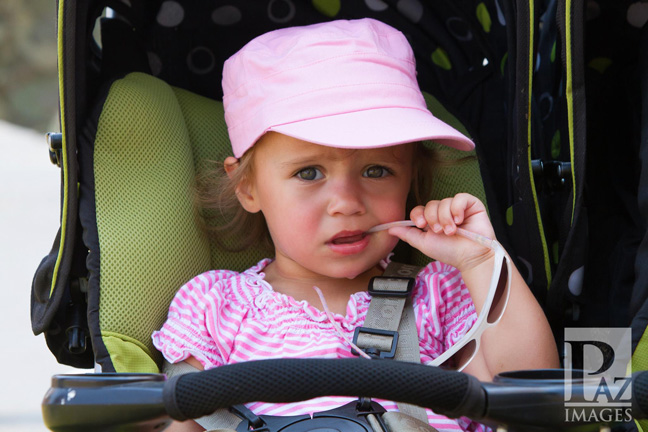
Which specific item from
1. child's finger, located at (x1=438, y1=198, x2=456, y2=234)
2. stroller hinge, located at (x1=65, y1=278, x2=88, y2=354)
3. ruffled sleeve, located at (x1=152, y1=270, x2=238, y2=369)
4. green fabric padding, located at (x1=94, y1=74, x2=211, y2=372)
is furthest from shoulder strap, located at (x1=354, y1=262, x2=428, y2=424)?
stroller hinge, located at (x1=65, y1=278, x2=88, y2=354)

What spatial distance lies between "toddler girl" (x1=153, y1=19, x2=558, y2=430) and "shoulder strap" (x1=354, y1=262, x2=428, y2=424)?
0.10 ft

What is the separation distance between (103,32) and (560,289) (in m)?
1.00

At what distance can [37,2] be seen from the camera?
8.08 m

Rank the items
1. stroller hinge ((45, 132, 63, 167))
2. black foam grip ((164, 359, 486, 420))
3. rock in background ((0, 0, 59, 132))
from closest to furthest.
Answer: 1. black foam grip ((164, 359, 486, 420))
2. stroller hinge ((45, 132, 63, 167))
3. rock in background ((0, 0, 59, 132))

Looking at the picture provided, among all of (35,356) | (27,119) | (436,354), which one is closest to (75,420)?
(436,354)

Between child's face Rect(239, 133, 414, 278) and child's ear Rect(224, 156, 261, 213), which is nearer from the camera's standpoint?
child's face Rect(239, 133, 414, 278)

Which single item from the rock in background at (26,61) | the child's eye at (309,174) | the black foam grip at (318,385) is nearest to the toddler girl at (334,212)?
the child's eye at (309,174)

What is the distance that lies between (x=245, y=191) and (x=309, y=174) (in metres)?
0.21

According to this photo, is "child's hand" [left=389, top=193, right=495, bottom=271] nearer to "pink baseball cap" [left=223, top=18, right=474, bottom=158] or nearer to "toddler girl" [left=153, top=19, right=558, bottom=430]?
"toddler girl" [left=153, top=19, right=558, bottom=430]

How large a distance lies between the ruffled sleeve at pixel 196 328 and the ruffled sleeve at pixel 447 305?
1.21 feet

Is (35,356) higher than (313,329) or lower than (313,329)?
lower

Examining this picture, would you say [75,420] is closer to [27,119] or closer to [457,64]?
[457,64]

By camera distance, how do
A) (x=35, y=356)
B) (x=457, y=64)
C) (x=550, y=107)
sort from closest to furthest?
1. (x=550, y=107)
2. (x=457, y=64)
3. (x=35, y=356)

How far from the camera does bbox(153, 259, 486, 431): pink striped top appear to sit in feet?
4.81
